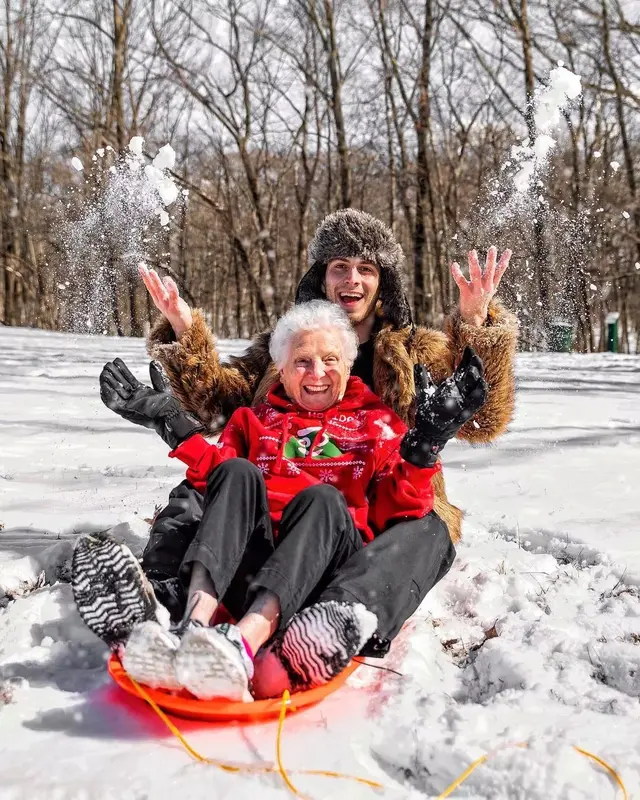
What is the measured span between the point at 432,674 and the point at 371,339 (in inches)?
59.6

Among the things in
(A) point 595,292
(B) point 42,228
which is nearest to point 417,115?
(A) point 595,292

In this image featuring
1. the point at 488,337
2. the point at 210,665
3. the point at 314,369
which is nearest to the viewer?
the point at 210,665

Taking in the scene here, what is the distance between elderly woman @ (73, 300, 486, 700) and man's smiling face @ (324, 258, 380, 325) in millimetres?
348

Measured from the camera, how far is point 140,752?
1.59 meters

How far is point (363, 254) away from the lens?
10.2ft

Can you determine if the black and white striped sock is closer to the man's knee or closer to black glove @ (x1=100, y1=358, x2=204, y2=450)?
the man's knee

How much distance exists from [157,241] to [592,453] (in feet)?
44.0

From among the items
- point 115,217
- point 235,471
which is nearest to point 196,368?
point 235,471

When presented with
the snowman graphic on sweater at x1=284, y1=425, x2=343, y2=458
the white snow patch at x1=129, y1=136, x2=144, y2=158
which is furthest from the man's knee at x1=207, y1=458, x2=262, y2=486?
the white snow patch at x1=129, y1=136, x2=144, y2=158

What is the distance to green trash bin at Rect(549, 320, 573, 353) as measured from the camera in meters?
16.1

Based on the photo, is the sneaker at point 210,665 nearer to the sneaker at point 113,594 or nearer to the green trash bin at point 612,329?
the sneaker at point 113,594

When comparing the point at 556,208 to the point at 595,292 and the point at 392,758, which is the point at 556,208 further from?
the point at 392,758

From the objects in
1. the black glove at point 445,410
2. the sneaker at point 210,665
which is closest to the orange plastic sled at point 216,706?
the sneaker at point 210,665

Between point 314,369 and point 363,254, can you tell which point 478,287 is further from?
point 314,369
